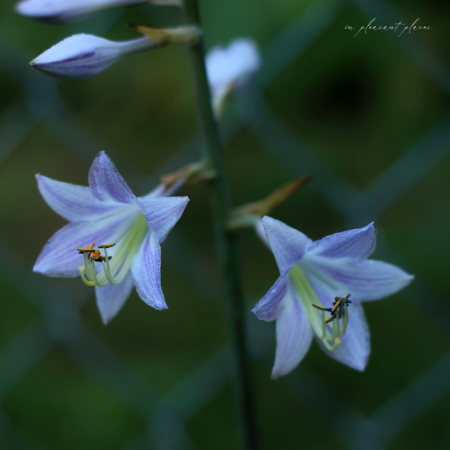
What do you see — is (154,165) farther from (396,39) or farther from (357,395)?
(357,395)

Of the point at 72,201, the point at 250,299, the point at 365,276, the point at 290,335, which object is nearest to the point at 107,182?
the point at 72,201

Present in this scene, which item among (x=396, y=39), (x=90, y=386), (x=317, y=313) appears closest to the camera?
(x=317, y=313)

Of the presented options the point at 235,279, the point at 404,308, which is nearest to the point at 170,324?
the point at 404,308

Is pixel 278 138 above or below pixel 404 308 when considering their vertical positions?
above

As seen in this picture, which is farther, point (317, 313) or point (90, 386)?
point (90, 386)

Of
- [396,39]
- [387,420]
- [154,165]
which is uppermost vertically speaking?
[154,165]

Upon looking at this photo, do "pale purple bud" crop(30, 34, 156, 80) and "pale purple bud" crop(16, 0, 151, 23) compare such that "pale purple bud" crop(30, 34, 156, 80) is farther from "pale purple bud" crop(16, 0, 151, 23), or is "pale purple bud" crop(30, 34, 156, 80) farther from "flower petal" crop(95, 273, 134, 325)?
"flower petal" crop(95, 273, 134, 325)

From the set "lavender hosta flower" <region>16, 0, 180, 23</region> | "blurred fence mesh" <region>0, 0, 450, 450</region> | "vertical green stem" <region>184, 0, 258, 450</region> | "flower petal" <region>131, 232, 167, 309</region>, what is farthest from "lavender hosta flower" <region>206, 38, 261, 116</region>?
"blurred fence mesh" <region>0, 0, 450, 450</region>

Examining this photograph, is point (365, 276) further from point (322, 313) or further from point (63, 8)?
point (63, 8)
